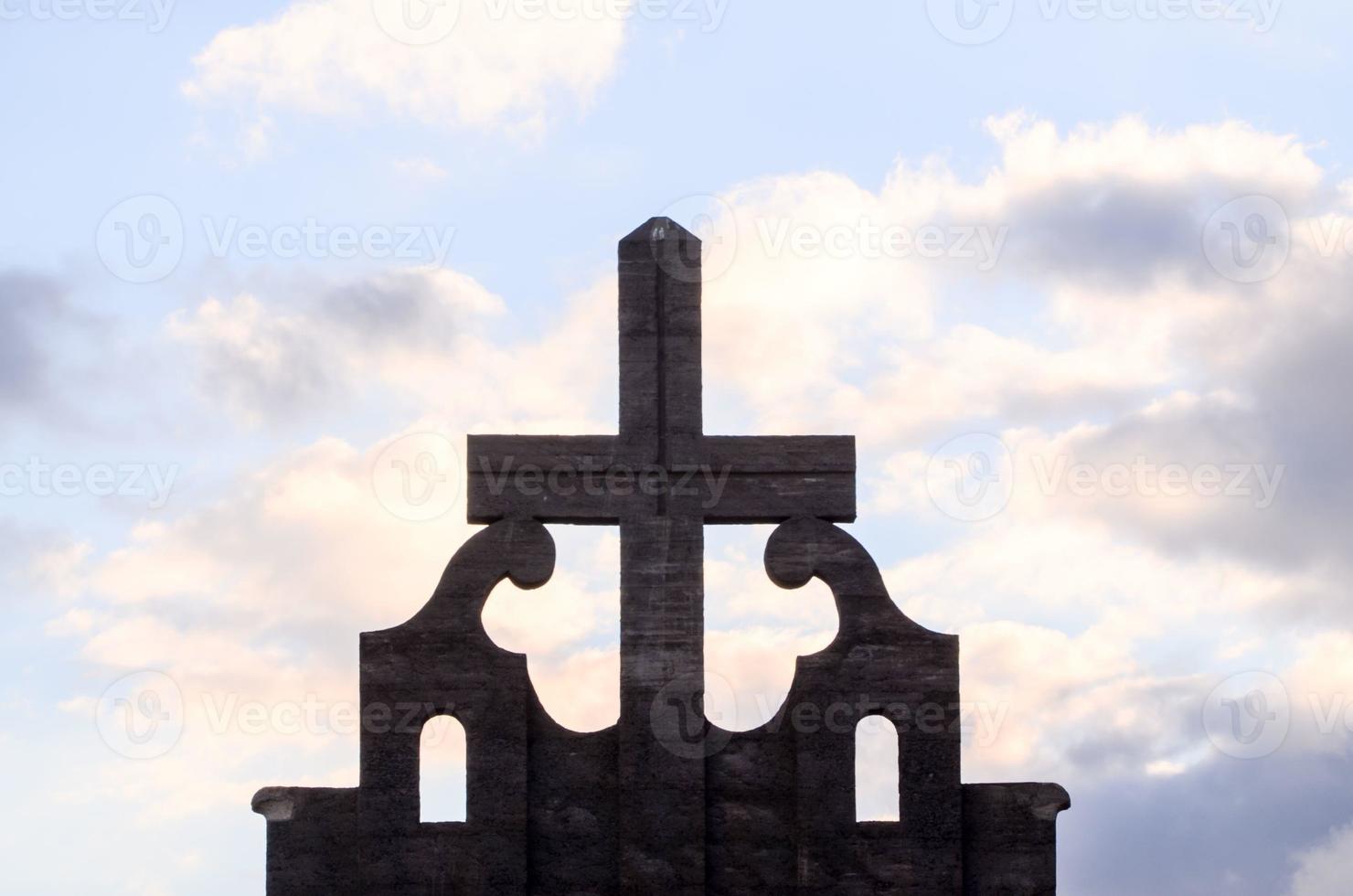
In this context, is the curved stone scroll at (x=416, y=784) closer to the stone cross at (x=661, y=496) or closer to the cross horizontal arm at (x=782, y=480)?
the stone cross at (x=661, y=496)

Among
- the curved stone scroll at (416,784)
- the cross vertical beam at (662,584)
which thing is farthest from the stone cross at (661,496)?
the curved stone scroll at (416,784)

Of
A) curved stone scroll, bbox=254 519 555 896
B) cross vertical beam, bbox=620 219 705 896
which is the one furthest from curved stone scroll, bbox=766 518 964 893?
curved stone scroll, bbox=254 519 555 896

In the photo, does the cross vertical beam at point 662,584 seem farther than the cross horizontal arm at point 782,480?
No

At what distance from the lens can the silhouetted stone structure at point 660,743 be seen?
80.4 ft

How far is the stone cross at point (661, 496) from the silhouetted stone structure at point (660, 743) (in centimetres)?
2

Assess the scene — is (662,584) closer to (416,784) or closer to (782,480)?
(782,480)

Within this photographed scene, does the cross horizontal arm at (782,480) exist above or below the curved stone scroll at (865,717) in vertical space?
above

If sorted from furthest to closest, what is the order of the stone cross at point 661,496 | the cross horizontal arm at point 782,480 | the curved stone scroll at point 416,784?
the cross horizontal arm at point 782,480
the stone cross at point 661,496
the curved stone scroll at point 416,784

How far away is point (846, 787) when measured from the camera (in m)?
24.7

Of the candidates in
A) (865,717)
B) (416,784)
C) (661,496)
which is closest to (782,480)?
(661,496)

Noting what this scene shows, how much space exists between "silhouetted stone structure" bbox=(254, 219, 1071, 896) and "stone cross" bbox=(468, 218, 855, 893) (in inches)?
0.8

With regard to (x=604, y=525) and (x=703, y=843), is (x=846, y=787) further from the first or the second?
(x=604, y=525)

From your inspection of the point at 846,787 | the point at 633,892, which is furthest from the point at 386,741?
the point at 846,787

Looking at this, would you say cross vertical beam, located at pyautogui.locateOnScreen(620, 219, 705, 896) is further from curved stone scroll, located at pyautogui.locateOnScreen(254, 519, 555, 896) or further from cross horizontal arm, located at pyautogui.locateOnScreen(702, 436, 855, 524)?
curved stone scroll, located at pyautogui.locateOnScreen(254, 519, 555, 896)
